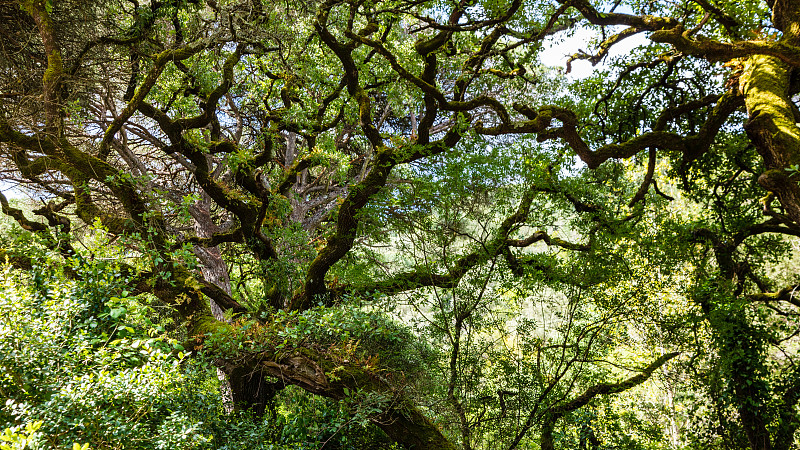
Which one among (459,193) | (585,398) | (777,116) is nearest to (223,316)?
(459,193)

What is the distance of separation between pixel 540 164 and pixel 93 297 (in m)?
4.64

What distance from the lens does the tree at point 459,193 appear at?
5.34m

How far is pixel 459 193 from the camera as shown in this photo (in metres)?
5.66

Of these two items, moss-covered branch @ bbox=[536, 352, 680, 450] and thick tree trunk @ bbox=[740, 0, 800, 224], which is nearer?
thick tree trunk @ bbox=[740, 0, 800, 224]

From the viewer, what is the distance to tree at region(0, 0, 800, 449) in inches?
210

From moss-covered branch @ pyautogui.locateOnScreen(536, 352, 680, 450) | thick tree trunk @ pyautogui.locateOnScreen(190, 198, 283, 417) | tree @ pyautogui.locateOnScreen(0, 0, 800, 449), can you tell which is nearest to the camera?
tree @ pyautogui.locateOnScreen(0, 0, 800, 449)

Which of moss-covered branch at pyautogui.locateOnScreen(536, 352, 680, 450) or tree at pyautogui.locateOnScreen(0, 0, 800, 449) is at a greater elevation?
tree at pyautogui.locateOnScreen(0, 0, 800, 449)

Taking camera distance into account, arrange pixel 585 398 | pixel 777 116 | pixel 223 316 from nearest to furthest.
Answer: pixel 777 116
pixel 585 398
pixel 223 316

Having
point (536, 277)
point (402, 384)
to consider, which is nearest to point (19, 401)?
point (402, 384)

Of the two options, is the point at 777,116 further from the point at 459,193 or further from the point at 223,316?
the point at 223,316

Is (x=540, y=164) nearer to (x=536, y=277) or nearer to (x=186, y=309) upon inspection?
(x=536, y=277)

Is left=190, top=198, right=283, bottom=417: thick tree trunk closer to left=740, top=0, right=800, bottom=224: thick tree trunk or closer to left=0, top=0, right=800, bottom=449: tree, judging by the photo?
left=0, top=0, right=800, bottom=449: tree

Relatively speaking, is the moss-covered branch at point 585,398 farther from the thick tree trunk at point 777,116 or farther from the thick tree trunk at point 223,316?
the thick tree trunk at point 223,316

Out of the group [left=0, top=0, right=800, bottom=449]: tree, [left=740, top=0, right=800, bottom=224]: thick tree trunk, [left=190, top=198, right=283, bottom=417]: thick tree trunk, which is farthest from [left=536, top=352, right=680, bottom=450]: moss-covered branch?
[left=190, top=198, right=283, bottom=417]: thick tree trunk
